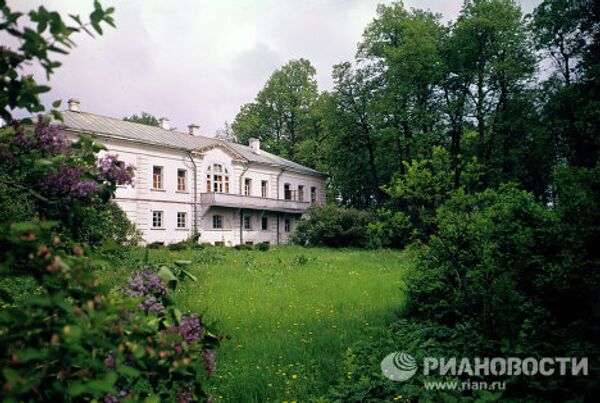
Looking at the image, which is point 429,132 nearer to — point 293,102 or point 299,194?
point 299,194

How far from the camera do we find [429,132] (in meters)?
31.8

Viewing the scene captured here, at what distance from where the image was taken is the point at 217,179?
35094 mm

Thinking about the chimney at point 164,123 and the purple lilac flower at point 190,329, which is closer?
the purple lilac flower at point 190,329

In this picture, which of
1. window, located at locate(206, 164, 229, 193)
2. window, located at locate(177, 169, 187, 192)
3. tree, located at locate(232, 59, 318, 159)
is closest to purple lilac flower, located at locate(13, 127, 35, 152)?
window, located at locate(177, 169, 187, 192)

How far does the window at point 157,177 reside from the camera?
30.9 meters

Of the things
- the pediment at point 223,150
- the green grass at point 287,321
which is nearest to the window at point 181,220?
the pediment at point 223,150

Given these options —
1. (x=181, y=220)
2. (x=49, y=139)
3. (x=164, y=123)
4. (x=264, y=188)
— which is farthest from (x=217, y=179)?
(x=49, y=139)

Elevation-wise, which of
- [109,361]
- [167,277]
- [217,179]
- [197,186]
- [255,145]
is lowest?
[109,361]

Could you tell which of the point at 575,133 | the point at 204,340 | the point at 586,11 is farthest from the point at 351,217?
the point at 204,340

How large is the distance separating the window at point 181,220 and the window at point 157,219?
156cm

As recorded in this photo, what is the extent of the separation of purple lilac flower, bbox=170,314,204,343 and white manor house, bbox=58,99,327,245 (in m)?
26.3

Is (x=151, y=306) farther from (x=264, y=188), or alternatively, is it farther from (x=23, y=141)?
(x=264, y=188)

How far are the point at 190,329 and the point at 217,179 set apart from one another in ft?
110

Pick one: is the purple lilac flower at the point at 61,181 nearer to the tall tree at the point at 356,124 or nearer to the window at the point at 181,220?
the window at the point at 181,220
